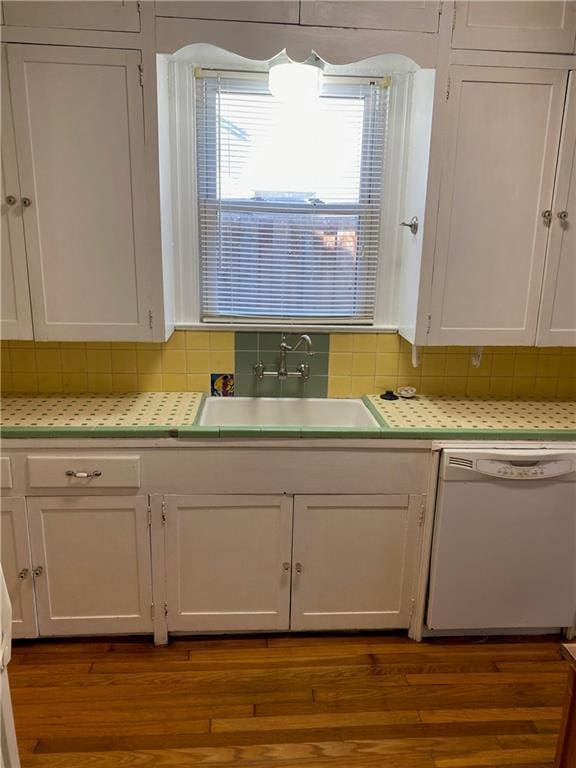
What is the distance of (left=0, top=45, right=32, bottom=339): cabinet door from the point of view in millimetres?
1850

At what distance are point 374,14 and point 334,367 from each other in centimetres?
134

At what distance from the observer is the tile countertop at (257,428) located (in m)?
1.94

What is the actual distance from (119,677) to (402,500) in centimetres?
124

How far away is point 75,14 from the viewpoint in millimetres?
1783

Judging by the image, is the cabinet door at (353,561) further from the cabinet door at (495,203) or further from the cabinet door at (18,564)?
the cabinet door at (18,564)

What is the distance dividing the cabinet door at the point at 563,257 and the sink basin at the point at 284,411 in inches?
32.9

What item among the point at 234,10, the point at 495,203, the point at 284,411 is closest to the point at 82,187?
the point at 234,10

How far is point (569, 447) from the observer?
6.70 feet

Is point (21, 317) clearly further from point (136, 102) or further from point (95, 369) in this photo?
point (136, 102)

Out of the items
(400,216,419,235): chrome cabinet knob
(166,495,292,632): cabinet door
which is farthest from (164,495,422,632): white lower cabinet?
(400,216,419,235): chrome cabinet knob

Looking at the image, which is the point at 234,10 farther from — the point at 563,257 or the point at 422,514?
the point at 422,514

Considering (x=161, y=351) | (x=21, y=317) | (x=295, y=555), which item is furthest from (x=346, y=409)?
(x=21, y=317)

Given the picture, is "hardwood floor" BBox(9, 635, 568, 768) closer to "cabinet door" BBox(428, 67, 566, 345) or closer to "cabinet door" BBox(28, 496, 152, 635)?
"cabinet door" BBox(28, 496, 152, 635)

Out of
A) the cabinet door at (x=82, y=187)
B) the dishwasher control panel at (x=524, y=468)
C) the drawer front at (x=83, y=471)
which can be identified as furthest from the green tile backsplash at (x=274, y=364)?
the dishwasher control panel at (x=524, y=468)
